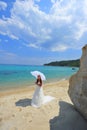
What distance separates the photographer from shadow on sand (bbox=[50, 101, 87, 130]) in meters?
6.60

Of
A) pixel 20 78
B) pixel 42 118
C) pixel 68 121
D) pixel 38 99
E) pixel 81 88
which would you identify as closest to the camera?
pixel 81 88

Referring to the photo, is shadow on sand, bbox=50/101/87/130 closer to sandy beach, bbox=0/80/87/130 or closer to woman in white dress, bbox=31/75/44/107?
sandy beach, bbox=0/80/87/130

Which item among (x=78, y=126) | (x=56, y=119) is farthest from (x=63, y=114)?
(x=78, y=126)

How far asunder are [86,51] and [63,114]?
9.21 feet

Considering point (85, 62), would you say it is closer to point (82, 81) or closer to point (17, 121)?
point (82, 81)

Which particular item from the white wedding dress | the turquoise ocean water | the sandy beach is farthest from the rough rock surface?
the turquoise ocean water

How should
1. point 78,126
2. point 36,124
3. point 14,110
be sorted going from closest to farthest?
1. point 78,126
2. point 36,124
3. point 14,110

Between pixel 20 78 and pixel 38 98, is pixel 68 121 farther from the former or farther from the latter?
pixel 20 78

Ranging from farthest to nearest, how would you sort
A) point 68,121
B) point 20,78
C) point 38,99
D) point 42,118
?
point 20,78 < point 38,99 < point 42,118 < point 68,121

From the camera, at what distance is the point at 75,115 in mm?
7102

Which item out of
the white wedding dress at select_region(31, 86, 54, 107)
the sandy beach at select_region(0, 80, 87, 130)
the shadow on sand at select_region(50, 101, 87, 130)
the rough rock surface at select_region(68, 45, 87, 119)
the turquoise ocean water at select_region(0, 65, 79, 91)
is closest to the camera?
the rough rock surface at select_region(68, 45, 87, 119)

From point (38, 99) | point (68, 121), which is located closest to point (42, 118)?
point (68, 121)

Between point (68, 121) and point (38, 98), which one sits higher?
point (38, 98)

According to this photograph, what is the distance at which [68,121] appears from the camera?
691 cm
